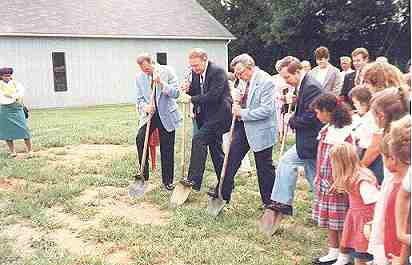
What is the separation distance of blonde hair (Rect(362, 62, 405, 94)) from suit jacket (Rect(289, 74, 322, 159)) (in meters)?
0.74

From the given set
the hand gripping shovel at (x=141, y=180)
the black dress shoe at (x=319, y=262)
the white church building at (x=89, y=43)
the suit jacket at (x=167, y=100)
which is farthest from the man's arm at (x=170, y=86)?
the white church building at (x=89, y=43)

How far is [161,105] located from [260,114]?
1.72 m

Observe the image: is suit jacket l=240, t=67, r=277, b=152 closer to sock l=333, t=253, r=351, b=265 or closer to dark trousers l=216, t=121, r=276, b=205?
dark trousers l=216, t=121, r=276, b=205

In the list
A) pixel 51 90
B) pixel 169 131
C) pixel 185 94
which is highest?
pixel 185 94

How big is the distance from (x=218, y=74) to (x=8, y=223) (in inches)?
118

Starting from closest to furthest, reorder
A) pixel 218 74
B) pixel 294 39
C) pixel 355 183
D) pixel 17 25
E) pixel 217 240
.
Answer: pixel 355 183
pixel 217 240
pixel 218 74
pixel 17 25
pixel 294 39

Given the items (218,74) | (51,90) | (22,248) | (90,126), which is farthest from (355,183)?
(51,90)

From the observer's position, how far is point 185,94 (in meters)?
6.36

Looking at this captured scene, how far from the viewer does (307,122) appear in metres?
4.86

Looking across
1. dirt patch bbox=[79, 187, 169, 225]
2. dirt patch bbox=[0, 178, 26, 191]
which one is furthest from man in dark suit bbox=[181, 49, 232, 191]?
dirt patch bbox=[0, 178, 26, 191]

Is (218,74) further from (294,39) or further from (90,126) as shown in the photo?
(294,39)

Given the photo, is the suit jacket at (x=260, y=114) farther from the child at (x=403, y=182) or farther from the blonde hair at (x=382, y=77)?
the child at (x=403, y=182)

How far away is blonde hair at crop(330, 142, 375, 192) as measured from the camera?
3762mm

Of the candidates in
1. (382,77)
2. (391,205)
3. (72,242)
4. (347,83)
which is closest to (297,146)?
(382,77)
